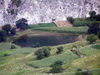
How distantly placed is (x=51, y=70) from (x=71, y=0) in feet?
184

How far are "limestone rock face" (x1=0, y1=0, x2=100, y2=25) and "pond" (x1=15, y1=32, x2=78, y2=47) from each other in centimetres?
1439

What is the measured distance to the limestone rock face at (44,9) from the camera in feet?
239

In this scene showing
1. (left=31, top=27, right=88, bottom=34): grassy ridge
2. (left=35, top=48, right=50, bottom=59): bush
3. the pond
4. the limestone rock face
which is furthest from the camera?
the limestone rock face

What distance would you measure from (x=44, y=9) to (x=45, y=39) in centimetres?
2444

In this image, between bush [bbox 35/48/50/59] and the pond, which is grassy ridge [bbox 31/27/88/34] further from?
bush [bbox 35/48/50/59]

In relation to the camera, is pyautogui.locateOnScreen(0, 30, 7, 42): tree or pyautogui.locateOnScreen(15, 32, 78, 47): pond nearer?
pyautogui.locateOnScreen(15, 32, 78, 47): pond

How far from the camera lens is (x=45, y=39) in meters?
53.8

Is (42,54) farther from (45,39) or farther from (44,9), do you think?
(44,9)

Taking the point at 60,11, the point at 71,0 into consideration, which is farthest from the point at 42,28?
the point at 71,0

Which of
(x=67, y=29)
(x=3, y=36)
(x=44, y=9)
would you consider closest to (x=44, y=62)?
(x=3, y=36)

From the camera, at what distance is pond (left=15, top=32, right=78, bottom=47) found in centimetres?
5009

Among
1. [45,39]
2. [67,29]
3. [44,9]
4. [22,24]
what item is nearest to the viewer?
[45,39]

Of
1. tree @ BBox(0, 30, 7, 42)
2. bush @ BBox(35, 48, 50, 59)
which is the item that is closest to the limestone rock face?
tree @ BBox(0, 30, 7, 42)

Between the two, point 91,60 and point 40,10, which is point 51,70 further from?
point 40,10
